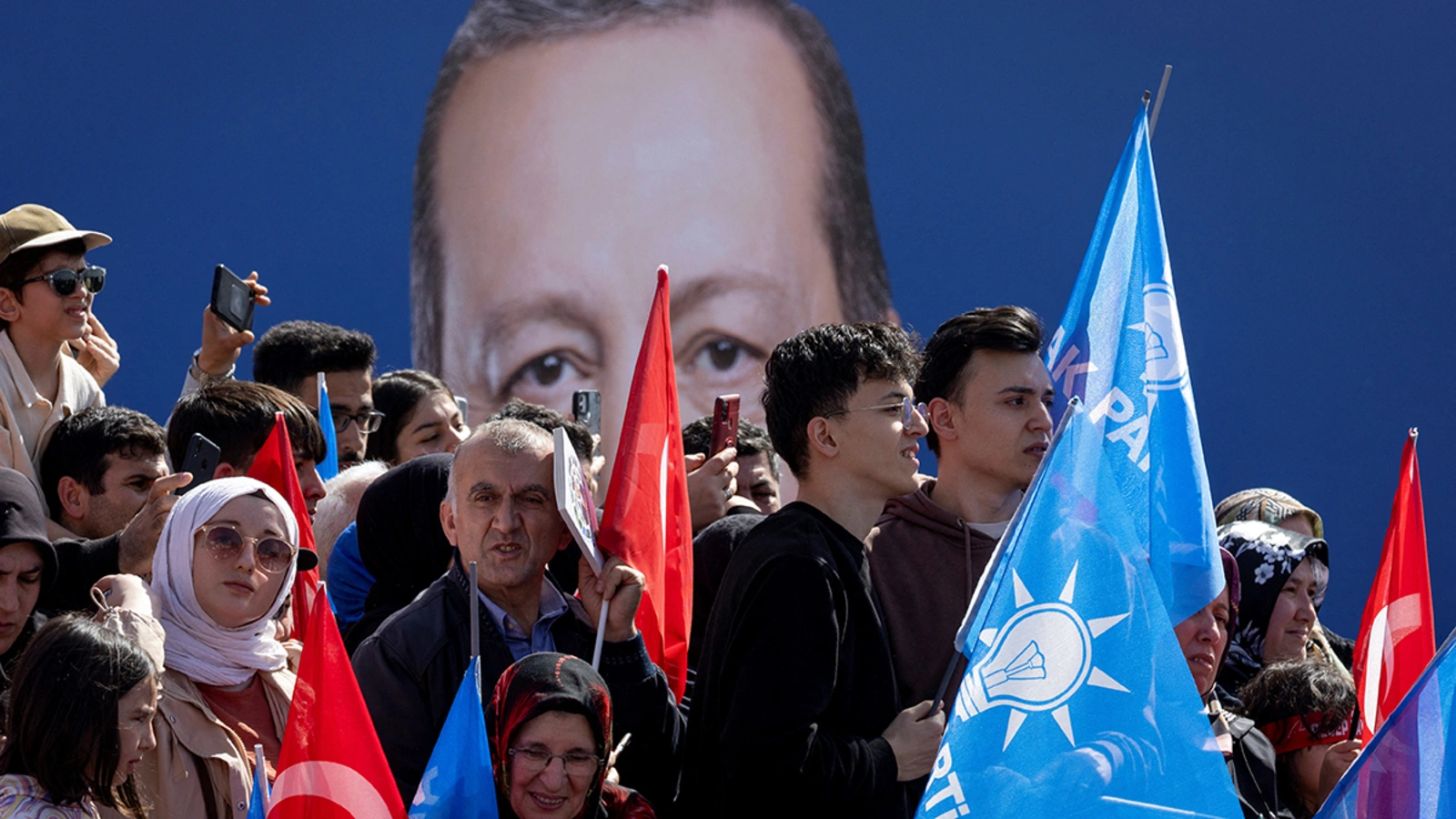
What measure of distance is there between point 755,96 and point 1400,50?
3.23 meters

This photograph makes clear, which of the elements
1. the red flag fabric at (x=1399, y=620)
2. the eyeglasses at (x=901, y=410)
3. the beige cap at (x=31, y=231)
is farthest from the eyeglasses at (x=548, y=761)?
the red flag fabric at (x=1399, y=620)

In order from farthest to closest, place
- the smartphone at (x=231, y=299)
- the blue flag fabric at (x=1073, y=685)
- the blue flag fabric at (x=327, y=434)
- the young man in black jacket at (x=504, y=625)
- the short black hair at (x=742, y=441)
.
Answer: the short black hair at (x=742, y=441)
the blue flag fabric at (x=327, y=434)
the smartphone at (x=231, y=299)
the young man in black jacket at (x=504, y=625)
the blue flag fabric at (x=1073, y=685)

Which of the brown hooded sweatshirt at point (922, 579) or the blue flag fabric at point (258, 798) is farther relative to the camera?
the brown hooded sweatshirt at point (922, 579)

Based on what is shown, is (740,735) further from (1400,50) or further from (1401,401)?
(1400,50)

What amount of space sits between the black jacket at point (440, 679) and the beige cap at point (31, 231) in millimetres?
1497

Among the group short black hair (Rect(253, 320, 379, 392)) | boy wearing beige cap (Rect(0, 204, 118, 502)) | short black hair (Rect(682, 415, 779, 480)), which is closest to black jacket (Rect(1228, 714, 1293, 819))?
short black hair (Rect(682, 415, 779, 480))

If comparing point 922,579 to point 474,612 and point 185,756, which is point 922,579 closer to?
point 474,612

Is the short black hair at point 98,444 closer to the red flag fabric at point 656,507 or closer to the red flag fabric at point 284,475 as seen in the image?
the red flag fabric at point 284,475

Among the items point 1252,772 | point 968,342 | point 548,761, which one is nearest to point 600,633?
point 548,761

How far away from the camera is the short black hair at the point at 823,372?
2.60 m

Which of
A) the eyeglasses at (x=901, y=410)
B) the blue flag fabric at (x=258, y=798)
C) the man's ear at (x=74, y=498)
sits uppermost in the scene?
the eyeglasses at (x=901, y=410)

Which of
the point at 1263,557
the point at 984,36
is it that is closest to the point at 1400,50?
the point at 984,36

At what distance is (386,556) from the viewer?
3156 millimetres

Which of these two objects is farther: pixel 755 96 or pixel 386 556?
pixel 755 96
